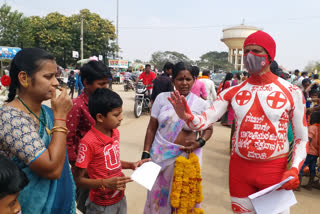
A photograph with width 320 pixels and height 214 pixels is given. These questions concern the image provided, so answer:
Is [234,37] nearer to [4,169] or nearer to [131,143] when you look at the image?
[131,143]

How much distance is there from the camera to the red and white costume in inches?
70.5

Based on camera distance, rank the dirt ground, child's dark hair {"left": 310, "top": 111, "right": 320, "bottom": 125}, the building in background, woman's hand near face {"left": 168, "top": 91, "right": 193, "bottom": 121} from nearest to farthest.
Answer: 1. woman's hand near face {"left": 168, "top": 91, "right": 193, "bottom": 121}
2. the dirt ground
3. child's dark hair {"left": 310, "top": 111, "right": 320, "bottom": 125}
4. the building in background

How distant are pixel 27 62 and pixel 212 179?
3486 millimetres

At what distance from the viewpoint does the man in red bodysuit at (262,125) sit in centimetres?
179

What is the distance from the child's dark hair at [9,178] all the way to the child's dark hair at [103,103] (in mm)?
746

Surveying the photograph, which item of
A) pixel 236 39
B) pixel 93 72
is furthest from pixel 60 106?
pixel 236 39

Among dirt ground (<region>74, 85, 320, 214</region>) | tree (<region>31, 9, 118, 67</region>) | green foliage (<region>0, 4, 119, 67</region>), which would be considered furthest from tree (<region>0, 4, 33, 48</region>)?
dirt ground (<region>74, 85, 320, 214</region>)

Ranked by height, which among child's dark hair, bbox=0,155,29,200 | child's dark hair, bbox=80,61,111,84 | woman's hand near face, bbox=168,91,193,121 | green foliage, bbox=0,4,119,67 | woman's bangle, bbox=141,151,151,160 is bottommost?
woman's bangle, bbox=141,151,151,160

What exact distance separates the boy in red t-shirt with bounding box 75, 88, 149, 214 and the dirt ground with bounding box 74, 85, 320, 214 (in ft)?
4.36

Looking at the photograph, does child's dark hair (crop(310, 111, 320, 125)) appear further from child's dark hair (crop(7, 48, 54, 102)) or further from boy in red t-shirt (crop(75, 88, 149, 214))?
child's dark hair (crop(7, 48, 54, 102))

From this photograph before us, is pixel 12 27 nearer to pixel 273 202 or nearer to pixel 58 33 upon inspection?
pixel 58 33

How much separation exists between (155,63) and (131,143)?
39.0 metres

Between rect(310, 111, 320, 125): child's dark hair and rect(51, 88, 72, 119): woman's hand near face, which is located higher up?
rect(51, 88, 72, 119): woman's hand near face

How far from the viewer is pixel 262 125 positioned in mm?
1799
